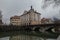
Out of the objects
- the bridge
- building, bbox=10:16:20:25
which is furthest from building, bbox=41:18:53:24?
building, bbox=10:16:20:25

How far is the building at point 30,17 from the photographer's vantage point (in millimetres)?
2459

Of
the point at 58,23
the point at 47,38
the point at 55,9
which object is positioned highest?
the point at 55,9

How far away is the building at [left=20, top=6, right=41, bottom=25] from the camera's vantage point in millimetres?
2459

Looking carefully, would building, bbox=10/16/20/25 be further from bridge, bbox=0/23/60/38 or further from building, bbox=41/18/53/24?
building, bbox=41/18/53/24

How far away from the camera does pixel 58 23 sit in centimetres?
244

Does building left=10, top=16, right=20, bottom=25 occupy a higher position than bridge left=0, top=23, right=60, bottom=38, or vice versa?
building left=10, top=16, right=20, bottom=25

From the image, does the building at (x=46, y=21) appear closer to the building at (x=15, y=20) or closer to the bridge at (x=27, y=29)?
the bridge at (x=27, y=29)

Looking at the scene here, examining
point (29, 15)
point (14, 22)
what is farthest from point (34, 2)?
point (14, 22)

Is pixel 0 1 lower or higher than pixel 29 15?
higher

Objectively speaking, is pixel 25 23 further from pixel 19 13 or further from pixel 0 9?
pixel 0 9

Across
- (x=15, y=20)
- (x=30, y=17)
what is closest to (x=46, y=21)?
(x=30, y=17)

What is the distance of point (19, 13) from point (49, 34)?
1.67 ft

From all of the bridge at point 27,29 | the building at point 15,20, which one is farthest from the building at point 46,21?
the building at point 15,20

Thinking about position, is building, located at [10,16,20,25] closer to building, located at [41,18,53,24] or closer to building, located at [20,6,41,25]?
building, located at [20,6,41,25]
